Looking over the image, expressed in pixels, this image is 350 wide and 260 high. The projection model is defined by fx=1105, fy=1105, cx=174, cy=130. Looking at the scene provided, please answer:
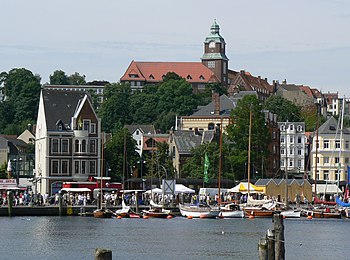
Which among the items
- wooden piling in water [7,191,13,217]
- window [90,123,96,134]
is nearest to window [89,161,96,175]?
window [90,123,96,134]

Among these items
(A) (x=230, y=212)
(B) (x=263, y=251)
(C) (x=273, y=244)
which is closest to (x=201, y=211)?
(A) (x=230, y=212)

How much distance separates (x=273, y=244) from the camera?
1687 inches

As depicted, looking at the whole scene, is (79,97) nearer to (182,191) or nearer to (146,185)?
(146,185)

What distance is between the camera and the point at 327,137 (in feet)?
543

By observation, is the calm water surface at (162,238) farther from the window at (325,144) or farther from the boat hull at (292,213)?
the window at (325,144)

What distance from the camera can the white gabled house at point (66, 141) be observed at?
126812 millimetres

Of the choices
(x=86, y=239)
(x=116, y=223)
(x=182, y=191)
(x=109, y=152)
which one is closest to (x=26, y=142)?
(x=109, y=152)

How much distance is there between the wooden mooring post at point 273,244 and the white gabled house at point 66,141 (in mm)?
83067

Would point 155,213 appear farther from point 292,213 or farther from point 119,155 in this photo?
point 119,155

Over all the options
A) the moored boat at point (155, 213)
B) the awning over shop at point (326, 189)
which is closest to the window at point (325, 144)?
the awning over shop at point (326, 189)

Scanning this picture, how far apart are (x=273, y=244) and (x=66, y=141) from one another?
286ft

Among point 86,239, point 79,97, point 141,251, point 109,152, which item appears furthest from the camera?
point 109,152

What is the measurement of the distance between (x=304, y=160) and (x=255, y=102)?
50518 mm

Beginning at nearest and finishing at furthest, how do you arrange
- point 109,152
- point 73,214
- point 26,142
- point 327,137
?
point 73,214, point 109,152, point 327,137, point 26,142
